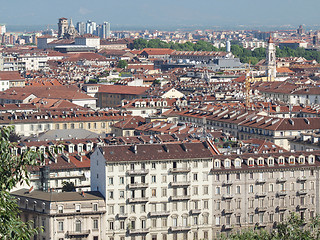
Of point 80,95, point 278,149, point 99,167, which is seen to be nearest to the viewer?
point 99,167

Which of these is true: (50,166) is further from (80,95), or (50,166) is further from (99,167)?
(80,95)

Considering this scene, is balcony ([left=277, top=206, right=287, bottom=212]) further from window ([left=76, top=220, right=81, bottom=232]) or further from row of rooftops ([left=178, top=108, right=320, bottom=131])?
row of rooftops ([left=178, top=108, right=320, bottom=131])

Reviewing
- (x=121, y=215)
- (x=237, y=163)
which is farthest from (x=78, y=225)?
(x=237, y=163)

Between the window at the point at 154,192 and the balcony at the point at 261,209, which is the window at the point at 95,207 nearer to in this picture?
the window at the point at 154,192

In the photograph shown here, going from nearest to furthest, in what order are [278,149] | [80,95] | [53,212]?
1. [53,212]
2. [278,149]
3. [80,95]

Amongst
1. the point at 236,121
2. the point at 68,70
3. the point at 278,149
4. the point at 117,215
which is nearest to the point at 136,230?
the point at 117,215

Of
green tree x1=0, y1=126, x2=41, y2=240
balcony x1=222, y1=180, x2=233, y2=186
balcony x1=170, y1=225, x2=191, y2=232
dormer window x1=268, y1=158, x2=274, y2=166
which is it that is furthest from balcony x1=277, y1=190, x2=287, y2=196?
green tree x1=0, y1=126, x2=41, y2=240

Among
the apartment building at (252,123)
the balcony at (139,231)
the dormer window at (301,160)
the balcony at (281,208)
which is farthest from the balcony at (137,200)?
the apartment building at (252,123)
